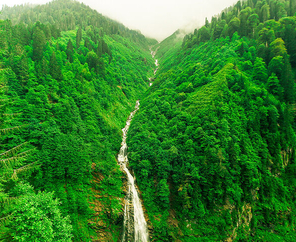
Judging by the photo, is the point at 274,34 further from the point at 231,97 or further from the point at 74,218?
the point at 74,218

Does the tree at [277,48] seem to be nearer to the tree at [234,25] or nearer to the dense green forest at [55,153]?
the tree at [234,25]

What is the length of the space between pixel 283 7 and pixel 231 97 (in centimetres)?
7123

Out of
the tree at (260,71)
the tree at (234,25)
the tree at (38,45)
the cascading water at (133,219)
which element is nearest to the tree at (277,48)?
the tree at (260,71)

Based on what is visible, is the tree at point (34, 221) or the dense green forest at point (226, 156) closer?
the tree at point (34, 221)

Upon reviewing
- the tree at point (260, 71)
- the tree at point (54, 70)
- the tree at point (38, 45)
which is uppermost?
the tree at point (38, 45)

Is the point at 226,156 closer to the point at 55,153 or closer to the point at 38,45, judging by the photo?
the point at 55,153

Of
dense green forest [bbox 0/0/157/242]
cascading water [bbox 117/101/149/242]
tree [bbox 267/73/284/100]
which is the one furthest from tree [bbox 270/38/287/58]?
cascading water [bbox 117/101/149/242]

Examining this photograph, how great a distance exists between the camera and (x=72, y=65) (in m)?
57.3

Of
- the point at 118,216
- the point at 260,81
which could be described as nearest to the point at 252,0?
the point at 260,81

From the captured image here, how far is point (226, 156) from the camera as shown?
37.8m

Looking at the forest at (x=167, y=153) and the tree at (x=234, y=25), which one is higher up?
the tree at (x=234, y=25)

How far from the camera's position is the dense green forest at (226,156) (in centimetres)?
3447

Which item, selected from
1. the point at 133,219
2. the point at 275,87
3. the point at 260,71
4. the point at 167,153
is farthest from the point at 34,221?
the point at 260,71

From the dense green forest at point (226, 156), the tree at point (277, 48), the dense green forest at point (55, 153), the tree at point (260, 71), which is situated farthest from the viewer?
the tree at point (277, 48)
